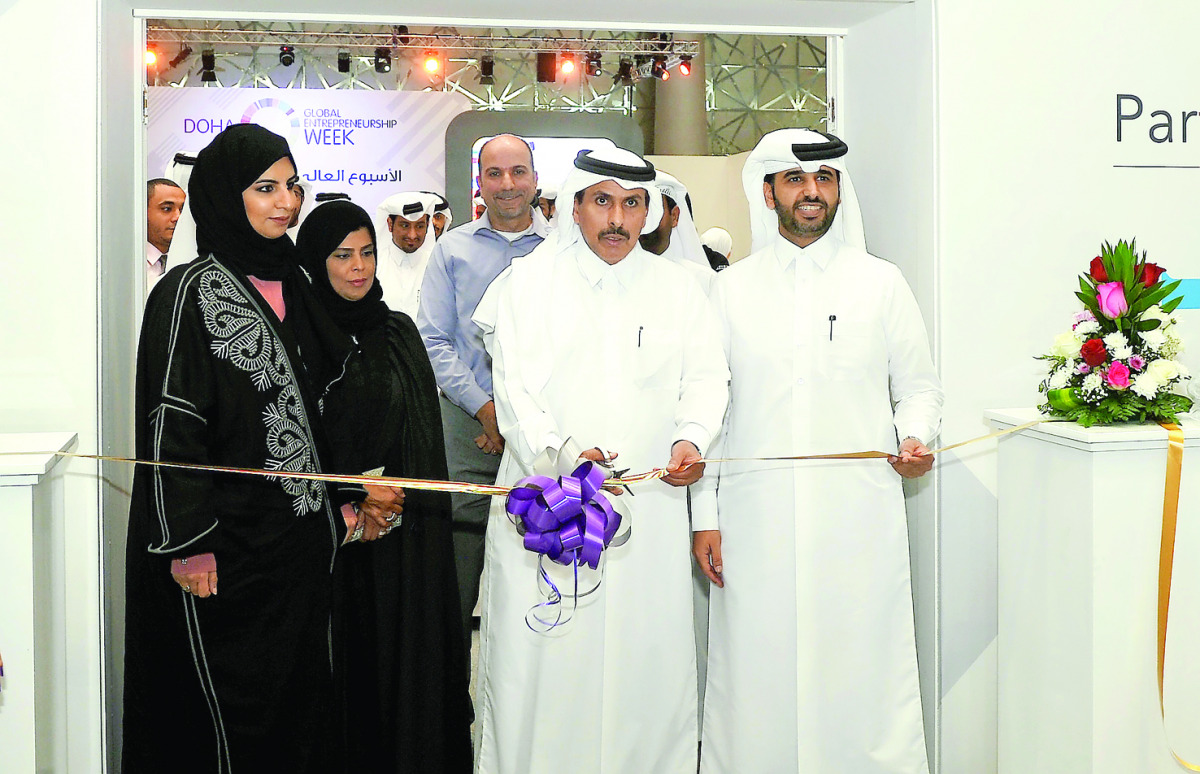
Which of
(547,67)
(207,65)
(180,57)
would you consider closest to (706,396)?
(547,67)

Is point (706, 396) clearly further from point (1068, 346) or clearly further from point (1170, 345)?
point (1170, 345)

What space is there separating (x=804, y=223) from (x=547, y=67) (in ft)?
6.34

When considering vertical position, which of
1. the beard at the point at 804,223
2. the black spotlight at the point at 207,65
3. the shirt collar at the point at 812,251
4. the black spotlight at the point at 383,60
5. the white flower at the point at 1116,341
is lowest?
the white flower at the point at 1116,341

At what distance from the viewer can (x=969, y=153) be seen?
357 centimetres

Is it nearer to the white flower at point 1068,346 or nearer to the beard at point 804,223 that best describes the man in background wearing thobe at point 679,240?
the beard at point 804,223

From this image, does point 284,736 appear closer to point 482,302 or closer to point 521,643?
point 521,643

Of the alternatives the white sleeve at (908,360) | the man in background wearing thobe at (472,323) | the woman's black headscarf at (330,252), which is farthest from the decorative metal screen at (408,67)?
the white sleeve at (908,360)

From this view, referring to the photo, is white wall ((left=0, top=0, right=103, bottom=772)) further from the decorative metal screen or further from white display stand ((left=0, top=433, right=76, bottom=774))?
the decorative metal screen

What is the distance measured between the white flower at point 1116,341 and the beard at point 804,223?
914 mm

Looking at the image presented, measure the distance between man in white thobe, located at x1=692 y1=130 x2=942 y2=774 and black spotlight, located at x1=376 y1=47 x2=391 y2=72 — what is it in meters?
1.74

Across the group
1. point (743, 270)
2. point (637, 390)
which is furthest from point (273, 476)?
point (743, 270)

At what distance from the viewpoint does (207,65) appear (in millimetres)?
4070

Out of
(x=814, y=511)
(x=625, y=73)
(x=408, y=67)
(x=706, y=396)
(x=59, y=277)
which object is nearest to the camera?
(x=59, y=277)

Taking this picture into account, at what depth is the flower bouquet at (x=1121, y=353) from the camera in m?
2.96
